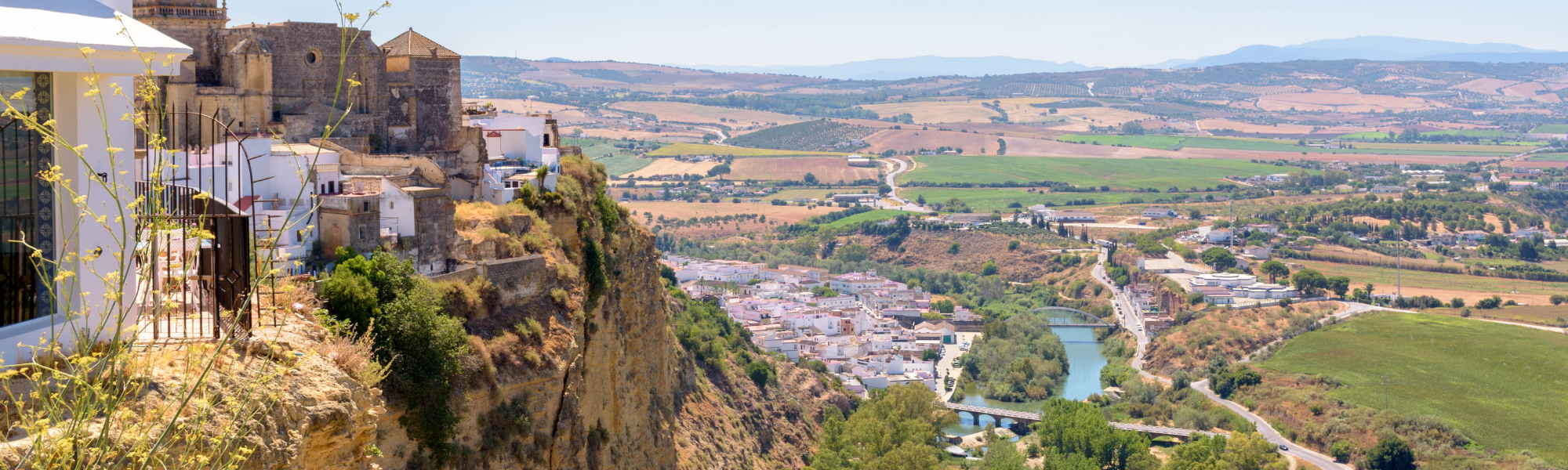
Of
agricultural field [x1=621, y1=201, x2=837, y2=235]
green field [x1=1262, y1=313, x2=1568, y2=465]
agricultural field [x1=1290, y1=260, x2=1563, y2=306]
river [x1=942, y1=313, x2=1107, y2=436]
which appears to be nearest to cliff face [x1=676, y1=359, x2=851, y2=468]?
river [x1=942, y1=313, x2=1107, y2=436]

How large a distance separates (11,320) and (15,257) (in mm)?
447

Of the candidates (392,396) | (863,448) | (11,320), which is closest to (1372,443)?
(863,448)

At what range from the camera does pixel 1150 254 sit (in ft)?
401

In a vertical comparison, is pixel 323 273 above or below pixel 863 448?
above

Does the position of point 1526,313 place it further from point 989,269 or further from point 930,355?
point 930,355

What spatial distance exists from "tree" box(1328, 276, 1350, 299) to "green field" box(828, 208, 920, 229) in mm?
48509

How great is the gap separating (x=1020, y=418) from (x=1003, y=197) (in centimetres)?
10234

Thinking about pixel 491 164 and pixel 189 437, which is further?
pixel 491 164

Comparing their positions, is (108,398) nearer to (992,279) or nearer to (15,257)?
(15,257)

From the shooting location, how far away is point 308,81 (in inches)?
1029

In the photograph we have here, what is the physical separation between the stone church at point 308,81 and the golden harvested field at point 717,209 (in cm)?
11760

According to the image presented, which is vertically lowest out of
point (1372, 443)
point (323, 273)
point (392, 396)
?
point (1372, 443)

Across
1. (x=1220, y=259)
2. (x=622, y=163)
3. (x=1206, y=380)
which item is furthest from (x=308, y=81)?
(x=622, y=163)

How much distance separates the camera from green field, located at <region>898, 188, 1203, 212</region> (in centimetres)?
16450
